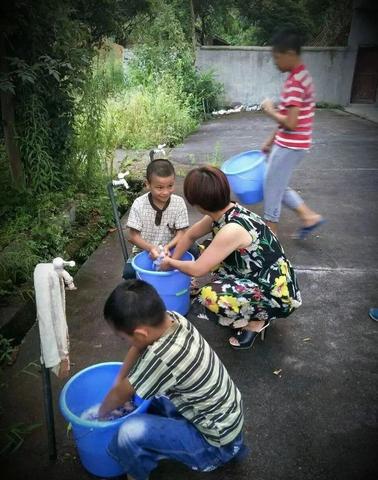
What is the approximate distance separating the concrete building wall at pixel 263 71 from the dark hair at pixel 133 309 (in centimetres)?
1504

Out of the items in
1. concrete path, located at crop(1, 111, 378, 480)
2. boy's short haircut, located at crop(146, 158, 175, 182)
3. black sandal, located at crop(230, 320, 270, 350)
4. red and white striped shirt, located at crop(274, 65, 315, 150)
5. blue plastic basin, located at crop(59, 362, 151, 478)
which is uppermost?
red and white striped shirt, located at crop(274, 65, 315, 150)

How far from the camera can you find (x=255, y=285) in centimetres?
246

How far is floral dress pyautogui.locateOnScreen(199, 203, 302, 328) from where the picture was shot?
2404mm

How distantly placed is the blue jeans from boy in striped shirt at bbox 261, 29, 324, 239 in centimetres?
235

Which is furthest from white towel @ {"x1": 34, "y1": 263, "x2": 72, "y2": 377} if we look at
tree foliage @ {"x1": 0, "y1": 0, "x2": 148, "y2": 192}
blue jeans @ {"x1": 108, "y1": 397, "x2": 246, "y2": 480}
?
tree foliage @ {"x1": 0, "y1": 0, "x2": 148, "y2": 192}

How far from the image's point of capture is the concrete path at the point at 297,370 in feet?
6.16

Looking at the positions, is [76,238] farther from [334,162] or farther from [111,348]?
[334,162]

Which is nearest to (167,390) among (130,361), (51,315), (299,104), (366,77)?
(130,361)

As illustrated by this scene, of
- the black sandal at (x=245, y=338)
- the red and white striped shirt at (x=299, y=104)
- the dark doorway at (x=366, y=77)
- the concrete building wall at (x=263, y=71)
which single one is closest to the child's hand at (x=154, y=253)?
the black sandal at (x=245, y=338)

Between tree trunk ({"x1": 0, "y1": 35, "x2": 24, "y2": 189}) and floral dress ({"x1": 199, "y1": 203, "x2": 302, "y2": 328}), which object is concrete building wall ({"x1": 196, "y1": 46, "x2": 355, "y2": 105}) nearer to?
tree trunk ({"x1": 0, "y1": 35, "x2": 24, "y2": 189})

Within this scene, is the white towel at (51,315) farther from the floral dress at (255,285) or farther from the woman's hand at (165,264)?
the floral dress at (255,285)

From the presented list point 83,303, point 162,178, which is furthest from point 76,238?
point 162,178

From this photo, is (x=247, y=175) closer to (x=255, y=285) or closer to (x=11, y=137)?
(x=255, y=285)

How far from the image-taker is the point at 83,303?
125 inches
